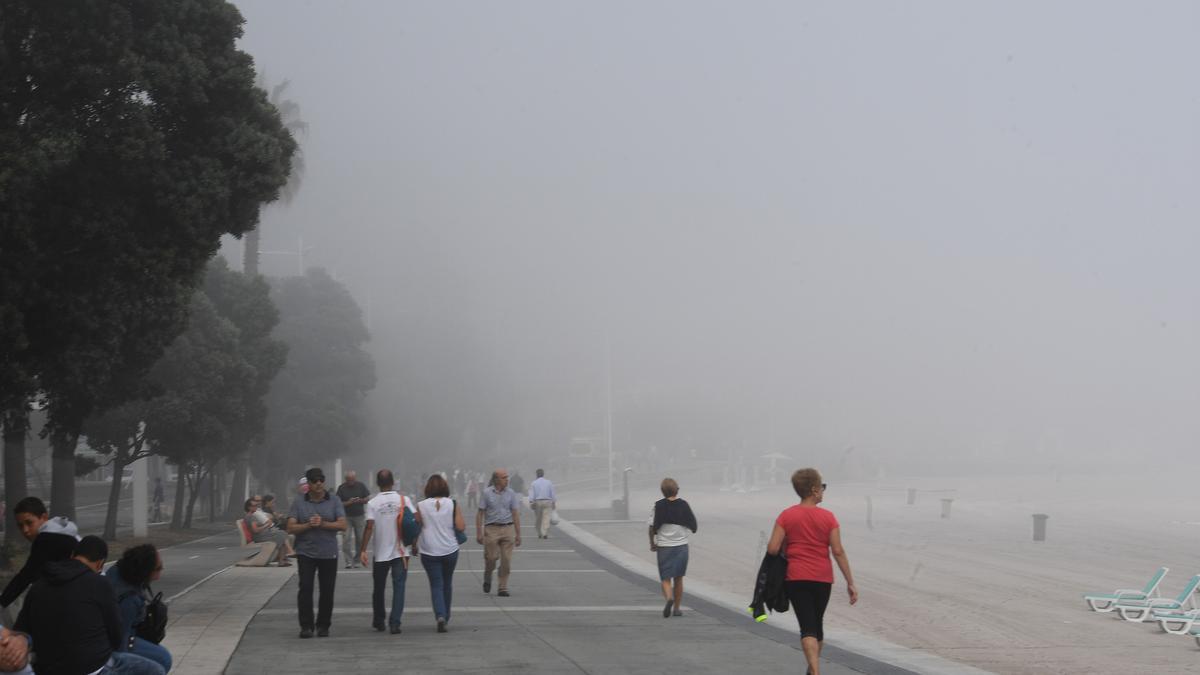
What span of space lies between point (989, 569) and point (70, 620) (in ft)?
93.7

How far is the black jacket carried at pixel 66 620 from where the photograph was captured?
283 inches

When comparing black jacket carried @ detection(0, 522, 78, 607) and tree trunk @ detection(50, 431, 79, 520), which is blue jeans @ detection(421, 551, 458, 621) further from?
tree trunk @ detection(50, 431, 79, 520)

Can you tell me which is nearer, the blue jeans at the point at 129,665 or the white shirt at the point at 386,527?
the blue jeans at the point at 129,665

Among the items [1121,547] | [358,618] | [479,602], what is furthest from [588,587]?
[1121,547]

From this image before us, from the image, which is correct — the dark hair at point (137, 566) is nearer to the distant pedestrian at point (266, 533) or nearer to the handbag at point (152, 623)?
the handbag at point (152, 623)

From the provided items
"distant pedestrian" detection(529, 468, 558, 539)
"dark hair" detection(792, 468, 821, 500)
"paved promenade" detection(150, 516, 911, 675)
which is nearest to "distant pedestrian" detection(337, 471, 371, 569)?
"paved promenade" detection(150, 516, 911, 675)

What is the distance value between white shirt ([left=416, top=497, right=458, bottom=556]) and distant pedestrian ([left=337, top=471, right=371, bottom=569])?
4.03 metres

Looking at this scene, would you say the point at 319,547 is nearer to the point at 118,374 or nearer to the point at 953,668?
the point at 953,668

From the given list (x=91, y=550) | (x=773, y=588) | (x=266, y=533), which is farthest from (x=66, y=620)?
(x=266, y=533)

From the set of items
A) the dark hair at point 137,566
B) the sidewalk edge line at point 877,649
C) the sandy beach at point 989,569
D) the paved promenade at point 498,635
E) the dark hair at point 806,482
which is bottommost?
the sandy beach at point 989,569

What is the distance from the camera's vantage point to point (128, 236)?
19.1 metres

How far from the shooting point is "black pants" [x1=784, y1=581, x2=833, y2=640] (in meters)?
10.9

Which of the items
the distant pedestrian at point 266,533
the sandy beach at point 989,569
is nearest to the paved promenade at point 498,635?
the sandy beach at point 989,569

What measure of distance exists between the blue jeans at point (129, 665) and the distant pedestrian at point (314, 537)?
6761mm
